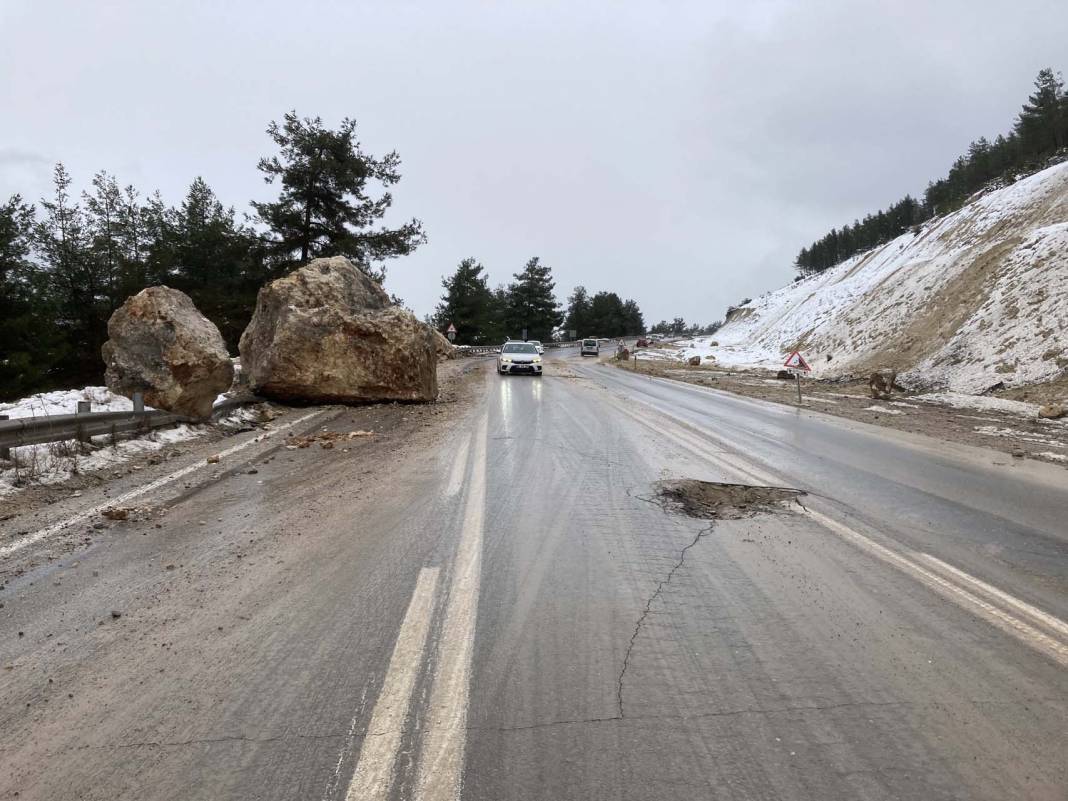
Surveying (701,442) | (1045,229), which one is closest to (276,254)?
(701,442)

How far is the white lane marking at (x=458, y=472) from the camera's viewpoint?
250 inches

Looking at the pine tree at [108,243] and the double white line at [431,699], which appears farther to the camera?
the pine tree at [108,243]

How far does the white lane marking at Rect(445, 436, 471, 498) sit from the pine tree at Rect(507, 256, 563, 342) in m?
79.6

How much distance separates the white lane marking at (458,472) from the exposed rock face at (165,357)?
477 cm

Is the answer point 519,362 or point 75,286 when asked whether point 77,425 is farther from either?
point 75,286

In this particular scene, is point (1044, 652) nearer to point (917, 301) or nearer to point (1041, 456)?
point (1041, 456)

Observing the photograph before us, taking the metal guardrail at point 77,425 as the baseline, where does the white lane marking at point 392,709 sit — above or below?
below

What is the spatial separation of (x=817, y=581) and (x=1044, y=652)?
119 centimetres

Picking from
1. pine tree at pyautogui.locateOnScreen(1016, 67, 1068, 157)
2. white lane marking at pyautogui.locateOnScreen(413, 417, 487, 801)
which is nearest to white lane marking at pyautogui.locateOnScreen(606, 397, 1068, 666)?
white lane marking at pyautogui.locateOnScreen(413, 417, 487, 801)

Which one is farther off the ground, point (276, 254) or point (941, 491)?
point (276, 254)

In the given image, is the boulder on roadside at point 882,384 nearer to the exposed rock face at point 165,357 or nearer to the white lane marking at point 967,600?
the white lane marking at point 967,600

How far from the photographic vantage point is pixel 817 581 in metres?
4.01

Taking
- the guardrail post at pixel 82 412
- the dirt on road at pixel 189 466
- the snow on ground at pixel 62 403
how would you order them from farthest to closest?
1. the snow on ground at pixel 62 403
2. the guardrail post at pixel 82 412
3. the dirt on road at pixel 189 466

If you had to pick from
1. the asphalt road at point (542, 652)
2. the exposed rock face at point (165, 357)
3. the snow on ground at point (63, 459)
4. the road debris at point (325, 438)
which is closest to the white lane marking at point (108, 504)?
the asphalt road at point (542, 652)
